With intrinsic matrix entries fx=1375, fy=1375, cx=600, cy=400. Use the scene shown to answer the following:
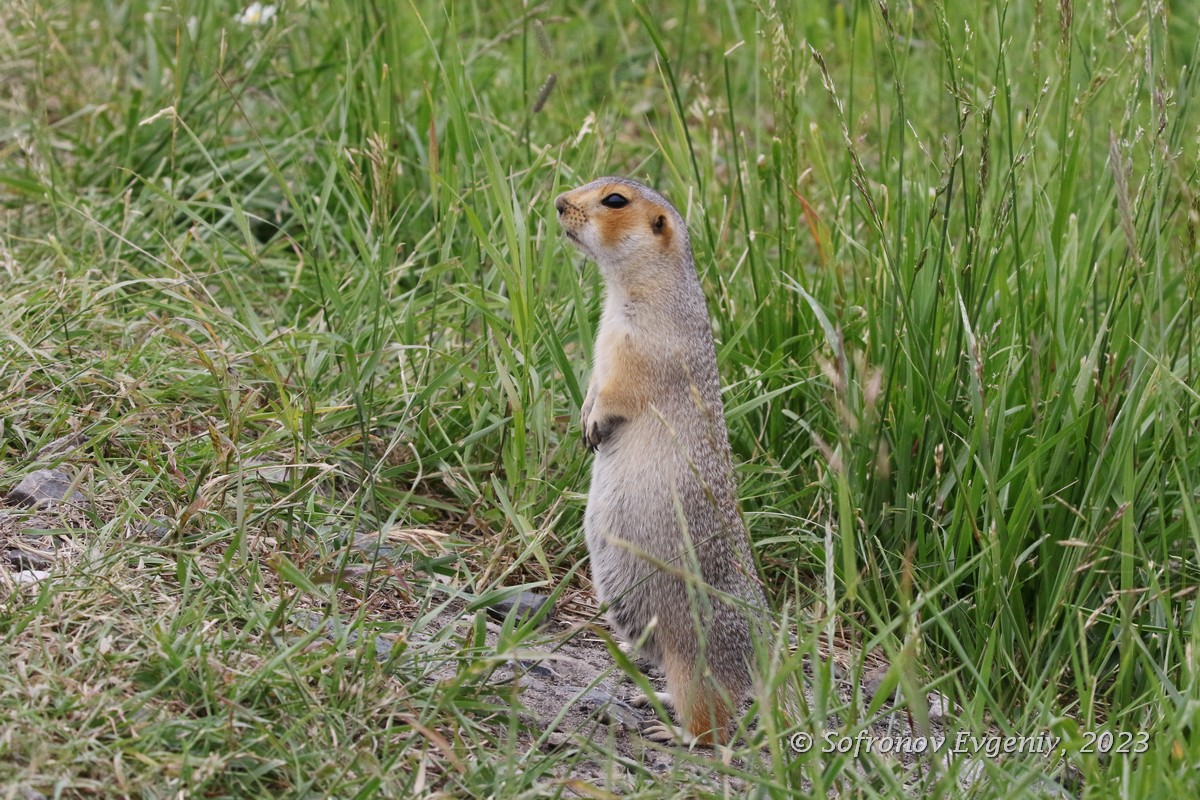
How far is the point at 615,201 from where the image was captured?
395 centimetres

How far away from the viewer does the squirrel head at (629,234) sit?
3924 millimetres

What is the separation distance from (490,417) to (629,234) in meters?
0.75

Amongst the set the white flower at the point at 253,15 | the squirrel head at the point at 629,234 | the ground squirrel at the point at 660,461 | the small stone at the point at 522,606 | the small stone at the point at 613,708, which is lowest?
the small stone at the point at 613,708

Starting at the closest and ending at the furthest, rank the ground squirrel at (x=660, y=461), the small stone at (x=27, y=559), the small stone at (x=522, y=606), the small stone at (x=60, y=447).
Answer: the small stone at (x=27, y=559), the ground squirrel at (x=660, y=461), the small stone at (x=60, y=447), the small stone at (x=522, y=606)

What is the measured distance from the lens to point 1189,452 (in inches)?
150

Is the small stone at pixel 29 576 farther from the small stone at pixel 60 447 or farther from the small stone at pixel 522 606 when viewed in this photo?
the small stone at pixel 522 606

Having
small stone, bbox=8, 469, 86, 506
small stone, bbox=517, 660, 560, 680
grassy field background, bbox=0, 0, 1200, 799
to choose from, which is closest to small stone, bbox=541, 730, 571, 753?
grassy field background, bbox=0, 0, 1200, 799

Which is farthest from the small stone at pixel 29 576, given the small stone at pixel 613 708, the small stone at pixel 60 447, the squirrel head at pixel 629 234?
the squirrel head at pixel 629 234

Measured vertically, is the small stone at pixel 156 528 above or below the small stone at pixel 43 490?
below

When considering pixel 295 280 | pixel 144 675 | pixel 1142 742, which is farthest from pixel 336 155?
pixel 1142 742

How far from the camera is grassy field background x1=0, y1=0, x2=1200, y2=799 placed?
287 cm

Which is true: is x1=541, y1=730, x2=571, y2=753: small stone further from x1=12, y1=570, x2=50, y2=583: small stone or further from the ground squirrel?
x1=12, y1=570, x2=50, y2=583: small stone

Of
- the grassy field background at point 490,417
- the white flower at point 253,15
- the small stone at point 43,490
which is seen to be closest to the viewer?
the grassy field background at point 490,417

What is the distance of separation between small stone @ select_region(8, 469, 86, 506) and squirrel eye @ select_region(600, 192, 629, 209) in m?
1.65
